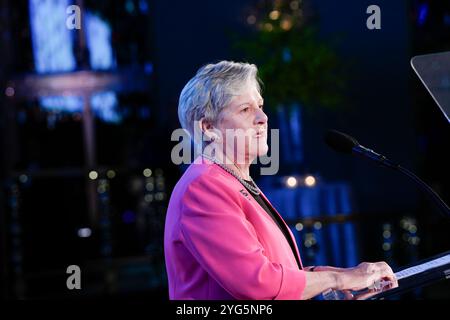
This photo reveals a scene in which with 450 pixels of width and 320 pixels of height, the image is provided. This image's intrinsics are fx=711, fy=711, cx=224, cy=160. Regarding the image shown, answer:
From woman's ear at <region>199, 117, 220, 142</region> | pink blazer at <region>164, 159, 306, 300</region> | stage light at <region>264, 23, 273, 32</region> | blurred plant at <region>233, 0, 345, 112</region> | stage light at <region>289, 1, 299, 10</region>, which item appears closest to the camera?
pink blazer at <region>164, 159, 306, 300</region>

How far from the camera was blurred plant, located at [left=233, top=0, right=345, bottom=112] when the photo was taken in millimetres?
4559

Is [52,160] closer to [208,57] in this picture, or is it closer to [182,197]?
[208,57]

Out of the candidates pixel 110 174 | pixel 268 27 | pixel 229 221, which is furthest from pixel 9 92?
pixel 229 221

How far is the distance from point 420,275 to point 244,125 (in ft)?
1.63

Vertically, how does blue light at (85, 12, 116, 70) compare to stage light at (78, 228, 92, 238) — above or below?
above

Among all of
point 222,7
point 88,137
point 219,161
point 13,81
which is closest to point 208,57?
point 222,7

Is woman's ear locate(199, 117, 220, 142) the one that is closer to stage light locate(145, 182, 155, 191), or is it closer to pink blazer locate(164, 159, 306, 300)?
pink blazer locate(164, 159, 306, 300)

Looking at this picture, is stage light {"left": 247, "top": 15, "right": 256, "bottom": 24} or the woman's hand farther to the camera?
stage light {"left": 247, "top": 15, "right": 256, "bottom": 24}

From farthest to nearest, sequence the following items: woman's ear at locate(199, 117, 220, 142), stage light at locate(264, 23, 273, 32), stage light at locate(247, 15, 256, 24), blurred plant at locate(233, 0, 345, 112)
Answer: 1. stage light at locate(247, 15, 256, 24)
2. stage light at locate(264, 23, 273, 32)
3. blurred plant at locate(233, 0, 345, 112)
4. woman's ear at locate(199, 117, 220, 142)

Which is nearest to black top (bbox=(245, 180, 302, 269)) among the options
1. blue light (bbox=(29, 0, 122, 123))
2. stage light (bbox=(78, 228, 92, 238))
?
stage light (bbox=(78, 228, 92, 238))

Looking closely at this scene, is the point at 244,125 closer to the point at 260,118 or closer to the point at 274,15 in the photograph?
A: the point at 260,118

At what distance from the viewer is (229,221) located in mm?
1411

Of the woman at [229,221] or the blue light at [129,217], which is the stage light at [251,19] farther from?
the woman at [229,221]

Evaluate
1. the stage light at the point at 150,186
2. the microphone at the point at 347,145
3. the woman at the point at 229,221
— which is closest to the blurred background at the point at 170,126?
the stage light at the point at 150,186
